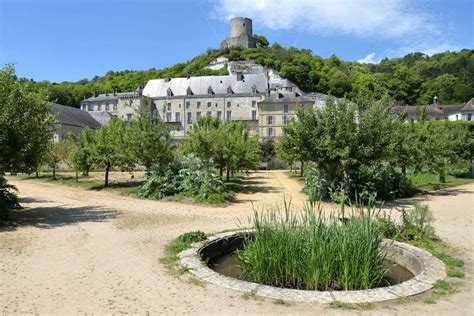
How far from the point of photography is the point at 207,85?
6875cm

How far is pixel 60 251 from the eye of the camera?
7.75 m

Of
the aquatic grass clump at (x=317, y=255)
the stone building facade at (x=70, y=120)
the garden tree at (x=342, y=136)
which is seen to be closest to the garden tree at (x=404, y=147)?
the garden tree at (x=342, y=136)

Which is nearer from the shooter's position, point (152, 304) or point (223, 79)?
point (152, 304)

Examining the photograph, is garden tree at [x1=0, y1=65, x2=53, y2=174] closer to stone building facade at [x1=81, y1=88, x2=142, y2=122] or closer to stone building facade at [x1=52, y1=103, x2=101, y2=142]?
stone building facade at [x1=52, y1=103, x2=101, y2=142]

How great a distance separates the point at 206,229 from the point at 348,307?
561 centimetres

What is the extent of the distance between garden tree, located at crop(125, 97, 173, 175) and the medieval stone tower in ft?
303

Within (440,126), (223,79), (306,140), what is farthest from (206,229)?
(223,79)

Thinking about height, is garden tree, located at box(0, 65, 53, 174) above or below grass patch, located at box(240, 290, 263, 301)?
above

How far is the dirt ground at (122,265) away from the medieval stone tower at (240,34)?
321ft

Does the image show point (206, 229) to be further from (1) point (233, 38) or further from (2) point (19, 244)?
(1) point (233, 38)

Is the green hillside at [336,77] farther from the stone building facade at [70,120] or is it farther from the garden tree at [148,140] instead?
the garden tree at [148,140]

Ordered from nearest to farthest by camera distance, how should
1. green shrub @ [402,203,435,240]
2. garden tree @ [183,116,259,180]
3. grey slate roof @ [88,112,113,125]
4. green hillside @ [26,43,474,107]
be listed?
green shrub @ [402,203,435,240] → garden tree @ [183,116,259,180] → grey slate roof @ [88,112,113,125] → green hillside @ [26,43,474,107]

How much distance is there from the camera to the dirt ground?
16.2ft

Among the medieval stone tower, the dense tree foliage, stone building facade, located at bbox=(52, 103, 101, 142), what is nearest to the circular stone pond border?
the dense tree foliage
